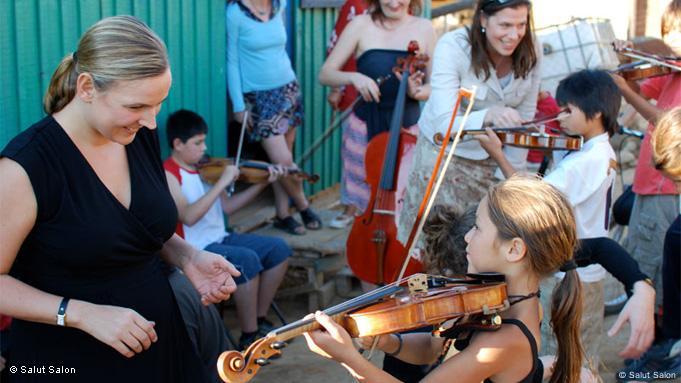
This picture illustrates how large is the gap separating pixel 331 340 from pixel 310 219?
3.63 meters

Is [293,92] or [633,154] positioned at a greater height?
[293,92]

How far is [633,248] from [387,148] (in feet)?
4.58

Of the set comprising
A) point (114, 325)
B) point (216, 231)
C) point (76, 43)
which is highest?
point (76, 43)

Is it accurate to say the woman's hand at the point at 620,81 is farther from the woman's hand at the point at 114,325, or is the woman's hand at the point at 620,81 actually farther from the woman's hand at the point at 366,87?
the woman's hand at the point at 114,325

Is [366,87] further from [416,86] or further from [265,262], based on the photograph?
[265,262]

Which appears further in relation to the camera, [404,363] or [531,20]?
[531,20]

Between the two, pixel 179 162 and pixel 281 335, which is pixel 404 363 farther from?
pixel 179 162

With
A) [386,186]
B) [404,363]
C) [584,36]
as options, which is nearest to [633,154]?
[584,36]

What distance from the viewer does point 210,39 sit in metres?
4.85

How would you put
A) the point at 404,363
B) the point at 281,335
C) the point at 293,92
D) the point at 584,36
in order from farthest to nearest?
the point at 584,36 → the point at 293,92 → the point at 404,363 → the point at 281,335

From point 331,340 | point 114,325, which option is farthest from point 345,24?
point 331,340

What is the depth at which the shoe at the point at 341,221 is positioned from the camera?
5.50 meters

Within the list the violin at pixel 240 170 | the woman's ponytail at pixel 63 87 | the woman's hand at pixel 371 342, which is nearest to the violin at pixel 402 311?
the woman's hand at pixel 371 342

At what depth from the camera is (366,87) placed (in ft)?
15.6
